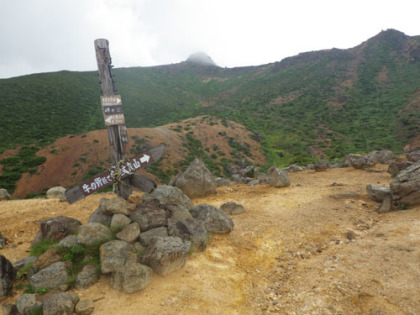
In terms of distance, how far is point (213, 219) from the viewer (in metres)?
7.12

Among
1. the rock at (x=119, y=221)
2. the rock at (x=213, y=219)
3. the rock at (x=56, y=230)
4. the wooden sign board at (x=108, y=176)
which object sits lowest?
the rock at (x=213, y=219)

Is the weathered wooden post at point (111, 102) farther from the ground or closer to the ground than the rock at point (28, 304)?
farther from the ground

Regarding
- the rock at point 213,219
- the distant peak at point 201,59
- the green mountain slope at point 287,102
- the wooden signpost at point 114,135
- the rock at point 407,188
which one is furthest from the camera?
the distant peak at point 201,59

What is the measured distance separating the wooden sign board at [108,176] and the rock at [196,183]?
184 inches

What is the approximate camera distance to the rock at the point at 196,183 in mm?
11086

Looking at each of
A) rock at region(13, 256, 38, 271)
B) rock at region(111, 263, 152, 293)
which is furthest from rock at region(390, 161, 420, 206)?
rock at region(13, 256, 38, 271)

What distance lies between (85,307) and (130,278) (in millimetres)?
841

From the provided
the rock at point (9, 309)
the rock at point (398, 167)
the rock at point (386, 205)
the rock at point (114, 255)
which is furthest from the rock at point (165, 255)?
the rock at point (398, 167)

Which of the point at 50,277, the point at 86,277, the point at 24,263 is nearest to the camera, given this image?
the point at 50,277

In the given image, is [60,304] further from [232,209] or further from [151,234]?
[232,209]

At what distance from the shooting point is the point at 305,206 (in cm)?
910

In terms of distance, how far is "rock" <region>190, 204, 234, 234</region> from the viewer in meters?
7.03

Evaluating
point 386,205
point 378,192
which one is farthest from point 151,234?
point 378,192

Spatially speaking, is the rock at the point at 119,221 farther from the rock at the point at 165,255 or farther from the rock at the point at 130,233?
the rock at the point at 165,255
